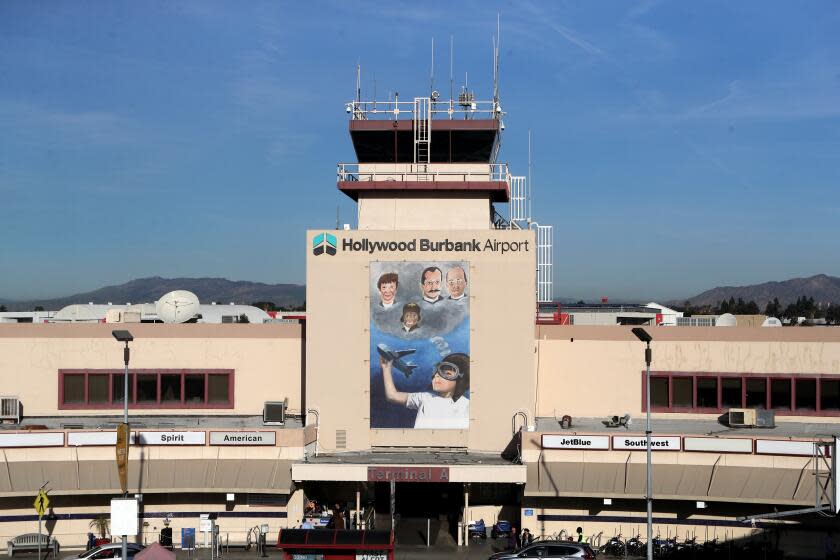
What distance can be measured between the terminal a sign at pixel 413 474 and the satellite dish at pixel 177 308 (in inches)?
663

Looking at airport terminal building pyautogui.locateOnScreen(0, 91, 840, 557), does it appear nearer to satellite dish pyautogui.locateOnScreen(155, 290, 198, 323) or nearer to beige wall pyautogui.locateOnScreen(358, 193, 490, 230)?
beige wall pyautogui.locateOnScreen(358, 193, 490, 230)

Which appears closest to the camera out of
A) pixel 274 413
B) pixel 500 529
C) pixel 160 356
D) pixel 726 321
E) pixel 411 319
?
pixel 500 529

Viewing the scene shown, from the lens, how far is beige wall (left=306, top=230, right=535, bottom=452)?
47688 millimetres

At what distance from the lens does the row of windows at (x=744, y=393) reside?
4888 centimetres

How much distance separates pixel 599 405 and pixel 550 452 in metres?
7.25

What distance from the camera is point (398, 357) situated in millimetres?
47719

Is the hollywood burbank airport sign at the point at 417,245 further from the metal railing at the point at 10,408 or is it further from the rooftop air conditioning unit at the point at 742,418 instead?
the metal railing at the point at 10,408

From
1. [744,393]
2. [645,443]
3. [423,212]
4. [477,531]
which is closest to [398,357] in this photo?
[423,212]


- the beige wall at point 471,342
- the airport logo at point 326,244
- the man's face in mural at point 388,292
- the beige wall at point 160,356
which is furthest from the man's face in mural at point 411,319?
the beige wall at point 160,356

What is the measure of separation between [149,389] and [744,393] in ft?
97.3

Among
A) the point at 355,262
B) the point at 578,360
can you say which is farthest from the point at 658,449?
the point at 355,262

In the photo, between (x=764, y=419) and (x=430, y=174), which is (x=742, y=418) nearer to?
(x=764, y=419)

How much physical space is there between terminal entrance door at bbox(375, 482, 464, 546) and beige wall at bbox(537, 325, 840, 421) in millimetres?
6914

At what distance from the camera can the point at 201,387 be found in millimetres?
51406
